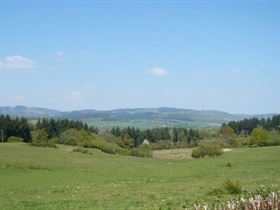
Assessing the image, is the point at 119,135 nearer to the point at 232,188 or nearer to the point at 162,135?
the point at 162,135

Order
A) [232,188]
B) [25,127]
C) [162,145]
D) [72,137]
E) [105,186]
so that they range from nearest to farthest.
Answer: [232,188]
[105,186]
[72,137]
[25,127]
[162,145]

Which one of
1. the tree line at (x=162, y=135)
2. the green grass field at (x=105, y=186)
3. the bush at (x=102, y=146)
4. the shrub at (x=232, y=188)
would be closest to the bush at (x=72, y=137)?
the bush at (x=102, y=146)

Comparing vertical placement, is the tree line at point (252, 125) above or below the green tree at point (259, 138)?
above

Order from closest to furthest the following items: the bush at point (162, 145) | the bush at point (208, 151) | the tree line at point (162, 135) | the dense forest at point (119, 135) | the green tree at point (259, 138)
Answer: the bush at point (208, 151), the dense forest at point (119, 135), the green tree at point (259, 138), the bush at point (162, 145), the tree line at point (162, 135)

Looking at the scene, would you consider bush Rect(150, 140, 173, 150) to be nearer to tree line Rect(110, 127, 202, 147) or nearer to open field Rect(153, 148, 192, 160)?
tree line Rect(110, 127, 202, 147)

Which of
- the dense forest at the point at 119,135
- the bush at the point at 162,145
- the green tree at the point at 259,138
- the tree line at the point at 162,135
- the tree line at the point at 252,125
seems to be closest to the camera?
the dense forest at the point at 119,135

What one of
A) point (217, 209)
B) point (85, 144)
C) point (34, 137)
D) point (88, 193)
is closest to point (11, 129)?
point (34, 137)

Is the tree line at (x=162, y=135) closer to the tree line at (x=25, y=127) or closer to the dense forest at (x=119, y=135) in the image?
the dense forest at (x=119, y=135)

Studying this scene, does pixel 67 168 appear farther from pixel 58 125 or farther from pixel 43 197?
pixel 58 125

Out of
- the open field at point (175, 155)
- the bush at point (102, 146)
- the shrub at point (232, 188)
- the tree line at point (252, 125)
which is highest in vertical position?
the tree line at point (252, 125)

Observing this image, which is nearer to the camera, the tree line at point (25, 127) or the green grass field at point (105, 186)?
the green grass field at point (105, 186)

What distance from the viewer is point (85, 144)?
11988cm

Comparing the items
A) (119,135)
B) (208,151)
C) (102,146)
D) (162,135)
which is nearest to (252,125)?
(162,135)

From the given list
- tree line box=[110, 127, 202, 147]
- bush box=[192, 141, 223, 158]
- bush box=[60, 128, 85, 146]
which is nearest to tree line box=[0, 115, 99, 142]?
bush box=[60, 128, 85, 146]
